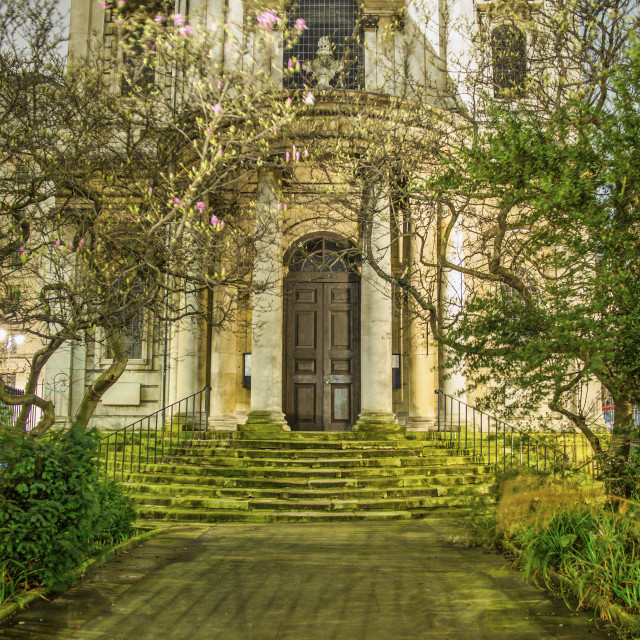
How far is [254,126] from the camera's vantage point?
43.8 feet

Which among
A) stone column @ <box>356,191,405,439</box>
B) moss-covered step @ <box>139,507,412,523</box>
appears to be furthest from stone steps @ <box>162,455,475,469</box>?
moss-covered step @ <box>139,507,412,523</box>

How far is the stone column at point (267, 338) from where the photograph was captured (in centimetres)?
1379

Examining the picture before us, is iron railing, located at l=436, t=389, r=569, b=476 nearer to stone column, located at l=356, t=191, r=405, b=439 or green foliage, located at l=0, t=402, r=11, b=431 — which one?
stone column, located at l=356, t=191, r=405, b=439

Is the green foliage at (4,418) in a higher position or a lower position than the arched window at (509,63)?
lower

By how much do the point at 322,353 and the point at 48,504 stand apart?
1037 centimetres

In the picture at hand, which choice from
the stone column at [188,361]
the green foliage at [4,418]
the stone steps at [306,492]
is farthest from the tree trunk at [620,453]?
the stone column at [188,361]

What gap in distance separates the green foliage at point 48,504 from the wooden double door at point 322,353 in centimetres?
947

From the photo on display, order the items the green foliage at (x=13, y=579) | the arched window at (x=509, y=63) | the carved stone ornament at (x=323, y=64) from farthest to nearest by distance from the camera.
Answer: the carved stone ornament at (x=323, y=64), the arched window at (x=509, y=63), the green foliage at (x=13, y=579)

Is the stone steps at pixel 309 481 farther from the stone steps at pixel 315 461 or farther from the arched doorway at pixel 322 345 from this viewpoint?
the arched doorway at pixel 322 345

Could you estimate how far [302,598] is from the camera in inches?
241

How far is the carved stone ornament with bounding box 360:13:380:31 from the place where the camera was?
17.3 m

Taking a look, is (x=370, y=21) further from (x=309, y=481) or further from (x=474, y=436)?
(x=309, y=481)

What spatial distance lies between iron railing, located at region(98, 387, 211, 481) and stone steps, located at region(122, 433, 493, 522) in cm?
20

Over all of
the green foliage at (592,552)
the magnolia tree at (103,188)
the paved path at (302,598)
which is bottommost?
the paved path at (302,598)
